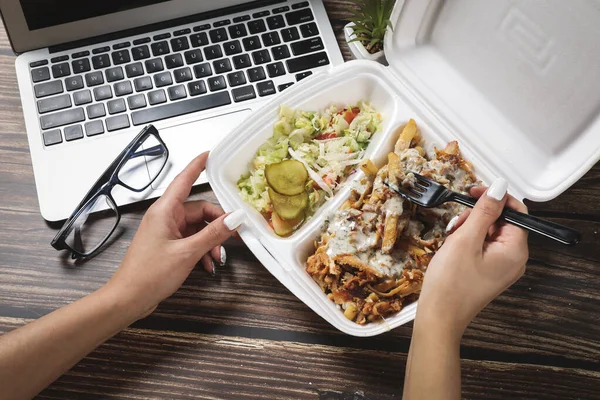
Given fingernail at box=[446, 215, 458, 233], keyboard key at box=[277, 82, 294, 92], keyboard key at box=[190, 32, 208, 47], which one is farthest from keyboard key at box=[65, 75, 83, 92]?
fingernail at box=[446, 215, 458, 233]

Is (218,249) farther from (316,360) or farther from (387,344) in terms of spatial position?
(387,344)

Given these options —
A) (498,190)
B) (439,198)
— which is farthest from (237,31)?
(498,190)

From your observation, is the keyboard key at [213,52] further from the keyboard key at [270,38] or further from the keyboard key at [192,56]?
the keyboard key at [270,38]

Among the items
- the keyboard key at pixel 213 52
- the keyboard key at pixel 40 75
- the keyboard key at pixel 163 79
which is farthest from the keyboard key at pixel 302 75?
the keyboard key at pixel 40 75

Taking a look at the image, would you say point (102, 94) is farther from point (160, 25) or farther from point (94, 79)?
point (160, 25)

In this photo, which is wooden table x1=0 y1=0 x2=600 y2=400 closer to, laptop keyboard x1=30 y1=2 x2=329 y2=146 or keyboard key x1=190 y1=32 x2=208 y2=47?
laptop keyboard x1=30 y1=2 x2=329 y2=146

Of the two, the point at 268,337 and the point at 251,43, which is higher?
the point at 251,43
